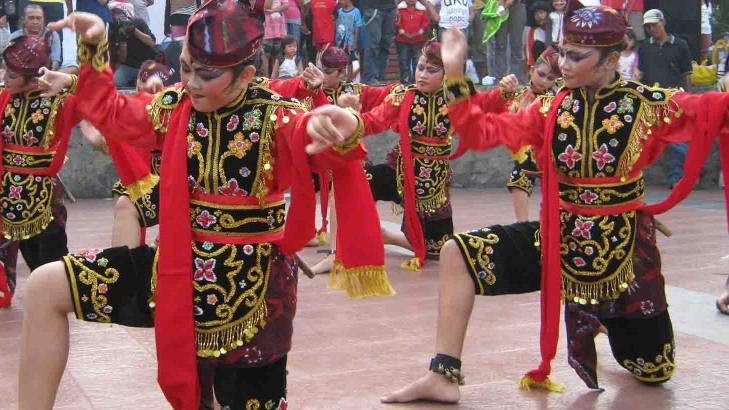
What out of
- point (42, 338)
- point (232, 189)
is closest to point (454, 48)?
point (232, 189)

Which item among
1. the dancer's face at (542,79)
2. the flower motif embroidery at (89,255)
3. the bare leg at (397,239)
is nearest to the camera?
the flower motif embroidery at (89,255)

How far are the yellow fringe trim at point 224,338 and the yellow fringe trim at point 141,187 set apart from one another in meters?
2.78

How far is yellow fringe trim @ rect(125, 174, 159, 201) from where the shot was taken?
6285 mm

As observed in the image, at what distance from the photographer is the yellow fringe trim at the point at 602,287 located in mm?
4652

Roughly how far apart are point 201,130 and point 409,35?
1051cm

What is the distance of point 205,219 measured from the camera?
11.9 feet

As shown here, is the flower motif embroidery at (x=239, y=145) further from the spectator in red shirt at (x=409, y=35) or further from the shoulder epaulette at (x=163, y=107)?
the spectator in red shirt at (x=409, y=35)

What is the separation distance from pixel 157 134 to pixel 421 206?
193 inches

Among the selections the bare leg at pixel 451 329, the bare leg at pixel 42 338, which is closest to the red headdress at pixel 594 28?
the bare leg at pixel 451 329

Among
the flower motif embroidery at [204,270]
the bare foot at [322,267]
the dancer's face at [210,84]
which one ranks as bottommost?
the bare foot at [322,267]

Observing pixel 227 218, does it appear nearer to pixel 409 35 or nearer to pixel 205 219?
pixel 205 219

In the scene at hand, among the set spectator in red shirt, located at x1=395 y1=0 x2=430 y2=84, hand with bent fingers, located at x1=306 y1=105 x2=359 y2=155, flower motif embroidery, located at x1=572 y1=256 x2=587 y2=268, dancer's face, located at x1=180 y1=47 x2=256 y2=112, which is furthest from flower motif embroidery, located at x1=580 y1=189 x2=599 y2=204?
spectator in red shirt, located at x1=395 y1=0 x2=430 y2=84

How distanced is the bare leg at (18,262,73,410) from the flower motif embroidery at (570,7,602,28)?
2541 millimetres

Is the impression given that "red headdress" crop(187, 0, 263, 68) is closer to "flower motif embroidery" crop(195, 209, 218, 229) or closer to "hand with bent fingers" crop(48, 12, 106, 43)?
"hand with bent fingers" crop(48, 12, 106, 43)
